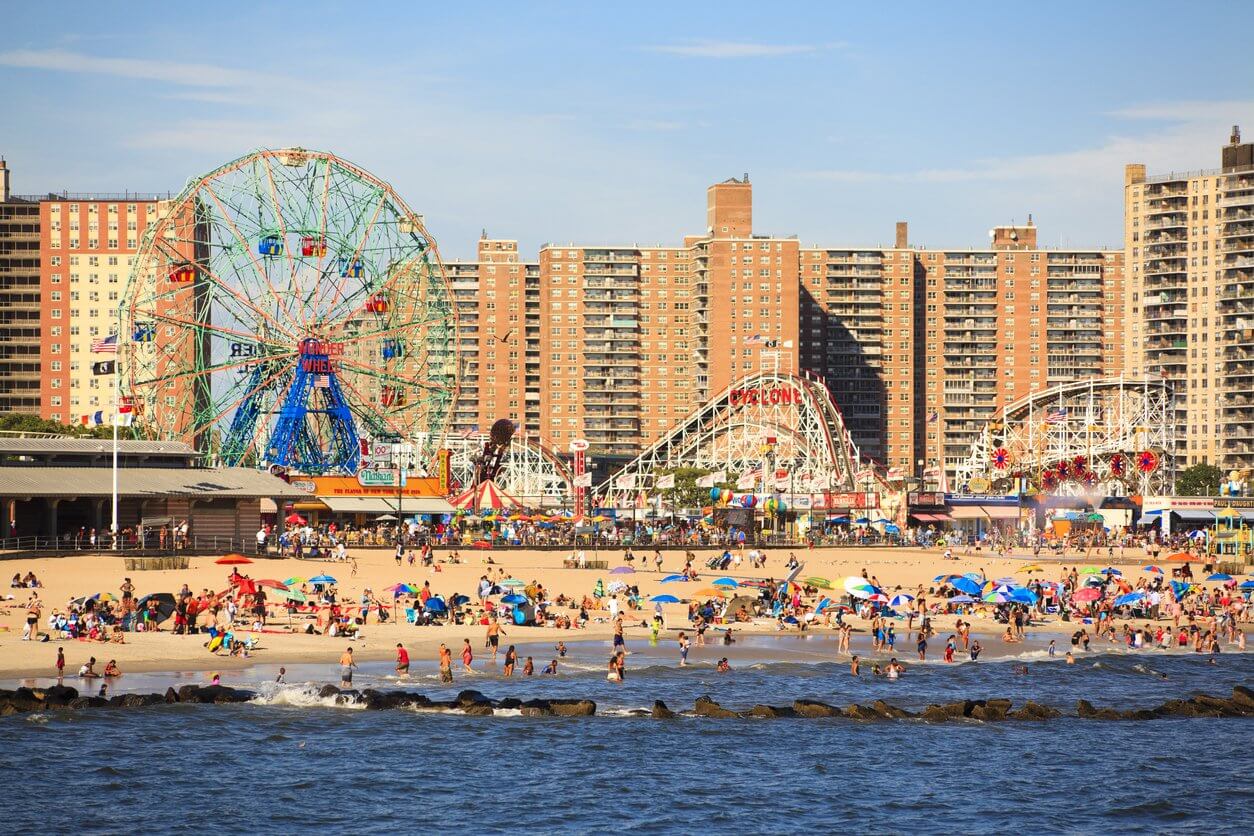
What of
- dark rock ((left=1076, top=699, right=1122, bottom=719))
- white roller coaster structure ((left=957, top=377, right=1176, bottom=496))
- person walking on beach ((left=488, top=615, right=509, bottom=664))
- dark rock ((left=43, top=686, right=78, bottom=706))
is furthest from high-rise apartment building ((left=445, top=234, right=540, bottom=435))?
dark rock ((left=43, top=686, right=78, bottom=706))

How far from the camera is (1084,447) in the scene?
143 m

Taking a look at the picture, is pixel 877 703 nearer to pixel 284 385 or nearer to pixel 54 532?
pixel 54 532

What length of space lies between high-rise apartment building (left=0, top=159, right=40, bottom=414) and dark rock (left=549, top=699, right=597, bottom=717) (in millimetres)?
127433

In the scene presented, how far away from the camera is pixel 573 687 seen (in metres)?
47.4

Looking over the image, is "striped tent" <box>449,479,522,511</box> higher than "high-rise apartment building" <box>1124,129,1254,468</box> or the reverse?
the reverse

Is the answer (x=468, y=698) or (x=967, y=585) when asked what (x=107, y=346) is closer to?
(x=468, y=698)

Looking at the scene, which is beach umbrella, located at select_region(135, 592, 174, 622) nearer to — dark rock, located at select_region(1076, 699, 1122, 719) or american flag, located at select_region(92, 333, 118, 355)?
american flag, located at select_region(92, 333, 118, 355)

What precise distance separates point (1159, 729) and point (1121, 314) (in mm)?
157189

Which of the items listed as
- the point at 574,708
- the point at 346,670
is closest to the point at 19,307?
the point at 346,670

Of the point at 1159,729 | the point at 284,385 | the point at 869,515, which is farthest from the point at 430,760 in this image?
the point at 869,515

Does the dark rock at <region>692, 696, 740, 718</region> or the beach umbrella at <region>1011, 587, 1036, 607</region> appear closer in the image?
the dark rock at <region>692, 696, 740, 718</region>

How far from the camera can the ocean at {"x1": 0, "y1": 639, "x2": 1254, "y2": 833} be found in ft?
116

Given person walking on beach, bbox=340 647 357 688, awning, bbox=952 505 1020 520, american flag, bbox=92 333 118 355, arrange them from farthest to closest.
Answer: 1. awning, bbox=952 505 1020 520
2. american flag, bbox=92 333 118 355
3. person walking on beach, bbox=340 647 357 688

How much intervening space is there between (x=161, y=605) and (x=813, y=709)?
21200mm
